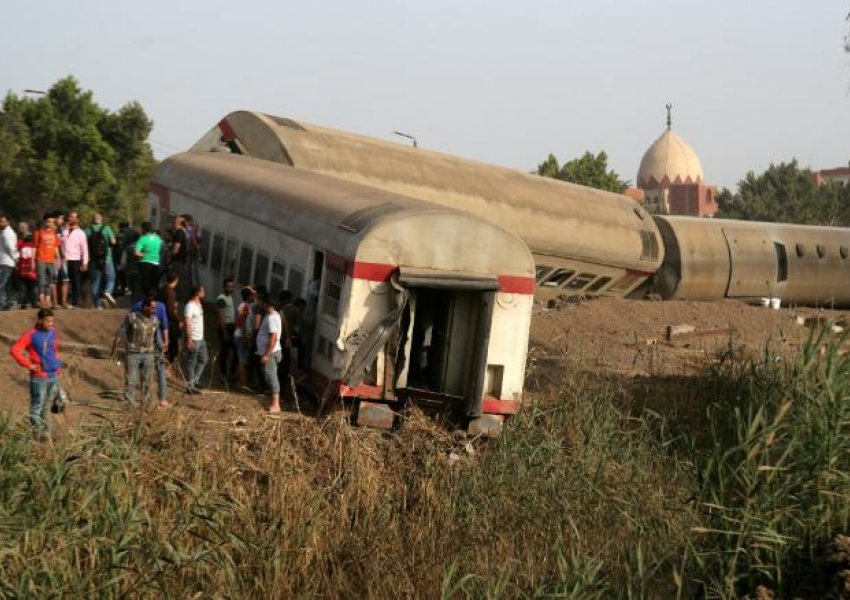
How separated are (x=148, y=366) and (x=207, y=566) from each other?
4.64 metres

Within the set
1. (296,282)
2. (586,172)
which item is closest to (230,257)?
(296,282)

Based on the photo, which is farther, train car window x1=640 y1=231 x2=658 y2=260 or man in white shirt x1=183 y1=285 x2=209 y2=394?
train car window x1=640 y1=231 x2=658 y2=260

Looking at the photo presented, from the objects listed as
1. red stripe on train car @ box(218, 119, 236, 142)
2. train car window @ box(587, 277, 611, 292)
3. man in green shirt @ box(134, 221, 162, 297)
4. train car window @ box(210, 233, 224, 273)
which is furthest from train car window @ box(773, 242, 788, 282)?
man in green shirt @ box(134, 221, 162, 297)

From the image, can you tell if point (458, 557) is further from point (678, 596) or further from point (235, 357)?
point (235, 357)

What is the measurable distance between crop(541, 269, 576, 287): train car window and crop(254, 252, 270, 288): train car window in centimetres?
978

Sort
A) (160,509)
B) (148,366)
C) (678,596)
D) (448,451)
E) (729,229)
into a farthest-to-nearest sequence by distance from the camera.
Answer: (729,229) → (148,366) → (448,451) → (160,509) → (678,596)

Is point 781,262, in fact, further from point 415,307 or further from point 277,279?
point 415,307

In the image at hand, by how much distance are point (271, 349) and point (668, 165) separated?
8915 cm

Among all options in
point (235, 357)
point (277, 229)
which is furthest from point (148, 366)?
point (277, 229)

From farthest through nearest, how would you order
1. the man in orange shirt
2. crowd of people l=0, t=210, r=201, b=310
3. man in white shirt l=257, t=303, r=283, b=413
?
the man in orange shirt < crowd of people l=0, t=210, r=201, b=310 < man in white shirt l=257, t=303, r=283, b=413

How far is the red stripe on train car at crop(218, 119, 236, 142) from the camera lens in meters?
24.8

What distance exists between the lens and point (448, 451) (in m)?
13.5

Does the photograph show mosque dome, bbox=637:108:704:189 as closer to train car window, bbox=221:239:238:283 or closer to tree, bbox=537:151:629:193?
tree, bbox=537:151:629:193

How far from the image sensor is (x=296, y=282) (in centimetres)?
1633
